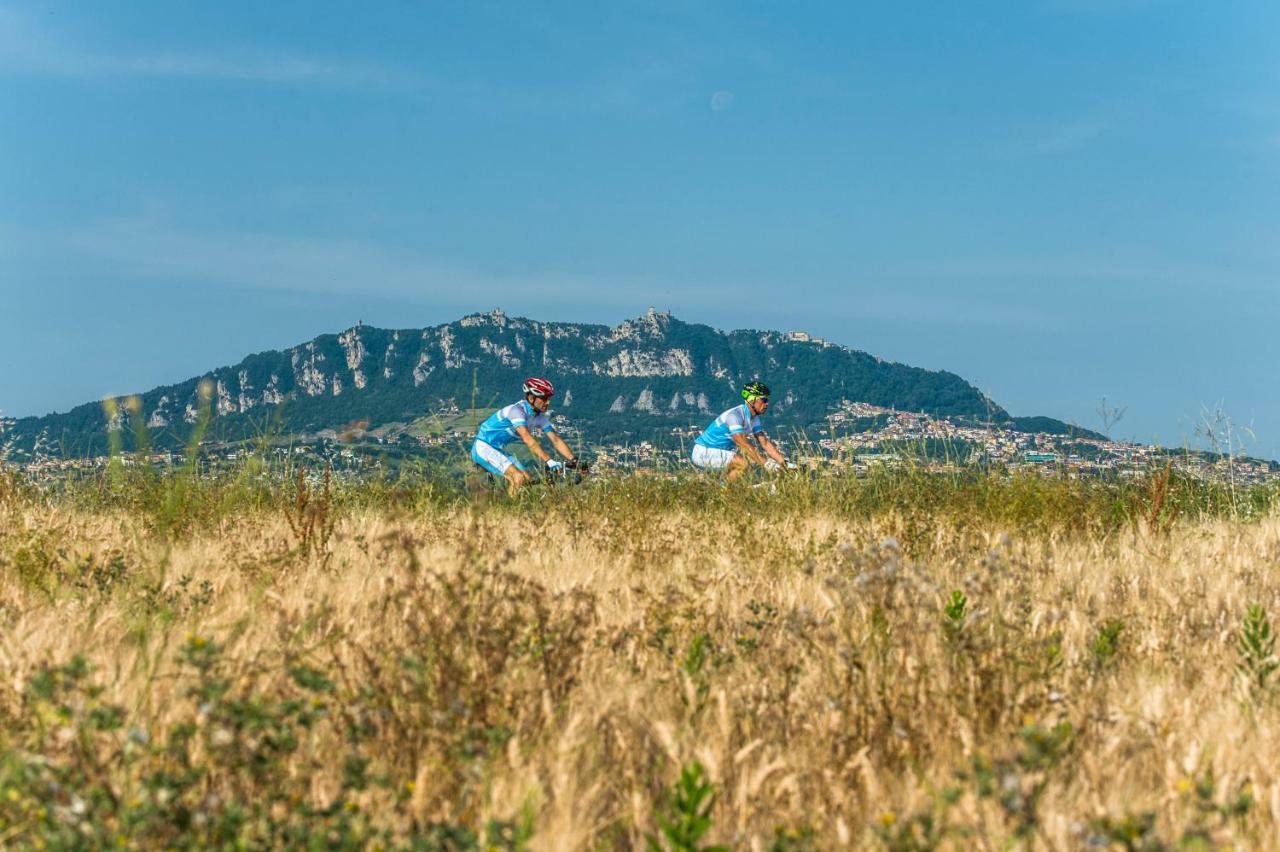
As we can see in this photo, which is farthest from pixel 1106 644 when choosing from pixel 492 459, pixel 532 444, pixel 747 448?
pixel 492 459

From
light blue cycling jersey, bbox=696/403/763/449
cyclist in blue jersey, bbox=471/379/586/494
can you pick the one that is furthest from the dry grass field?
light blue cycling jersey, bbox=696/403/763/449

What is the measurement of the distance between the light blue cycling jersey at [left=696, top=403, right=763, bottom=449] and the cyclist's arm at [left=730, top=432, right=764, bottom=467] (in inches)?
5.0

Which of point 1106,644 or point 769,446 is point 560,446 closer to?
point 769,446

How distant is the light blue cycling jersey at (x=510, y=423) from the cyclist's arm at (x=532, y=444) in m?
0.08

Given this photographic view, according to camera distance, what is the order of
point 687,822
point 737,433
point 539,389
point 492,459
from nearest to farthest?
1. point 687,822
2. point 492,459
3. point 539,389
4. point 737,433

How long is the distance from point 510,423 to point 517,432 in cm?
26

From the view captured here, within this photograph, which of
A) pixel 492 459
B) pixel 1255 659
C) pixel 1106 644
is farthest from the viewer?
pixel 492 459

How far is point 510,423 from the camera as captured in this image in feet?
49.4

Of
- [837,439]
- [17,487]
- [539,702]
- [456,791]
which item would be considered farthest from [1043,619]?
[17,487]

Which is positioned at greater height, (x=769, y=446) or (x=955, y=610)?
(x=769, y=446)

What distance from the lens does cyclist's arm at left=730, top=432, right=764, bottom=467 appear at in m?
14.2

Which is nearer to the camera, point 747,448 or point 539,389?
point 539,389

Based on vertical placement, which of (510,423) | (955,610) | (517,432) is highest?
(510,423)

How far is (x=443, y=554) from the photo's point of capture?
6.21 meters
